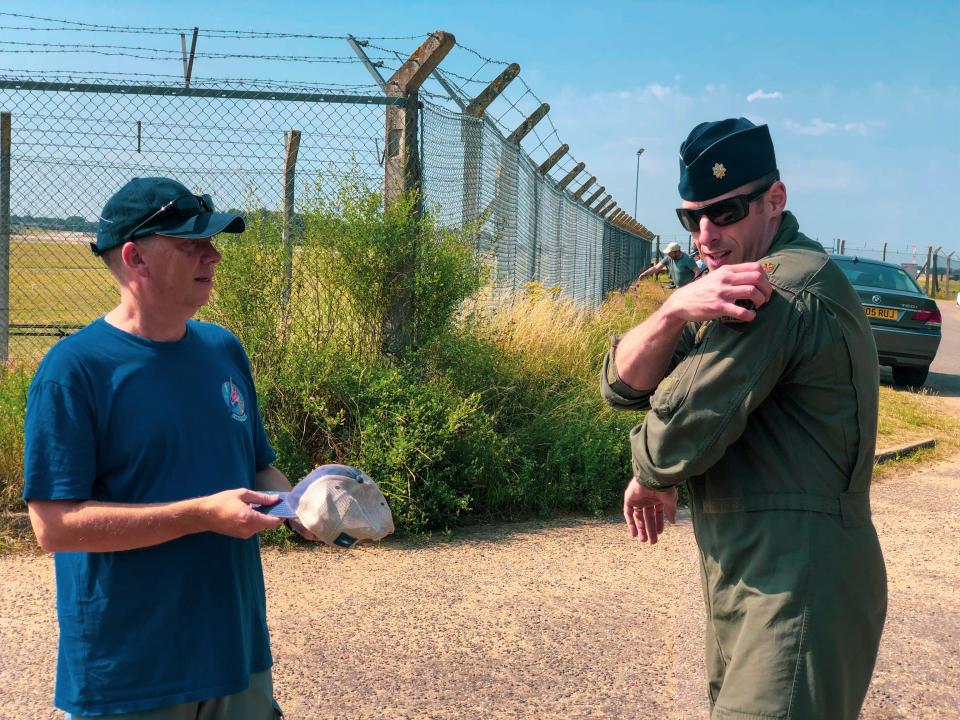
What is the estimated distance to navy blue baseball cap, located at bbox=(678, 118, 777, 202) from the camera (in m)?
2.26

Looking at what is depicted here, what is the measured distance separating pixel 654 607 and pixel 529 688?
1.17 m

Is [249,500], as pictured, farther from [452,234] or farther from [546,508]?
[452,234]

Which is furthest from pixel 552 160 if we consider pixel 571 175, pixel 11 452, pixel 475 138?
pixel 11 452

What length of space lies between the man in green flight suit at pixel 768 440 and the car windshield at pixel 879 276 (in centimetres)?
1228

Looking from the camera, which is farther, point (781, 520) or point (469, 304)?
point (469, 304)

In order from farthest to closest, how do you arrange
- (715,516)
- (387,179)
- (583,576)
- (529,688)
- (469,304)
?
(469,304) → (387,179) → (583,576) → (529,688) → (715,516)

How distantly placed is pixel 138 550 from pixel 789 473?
1496mm

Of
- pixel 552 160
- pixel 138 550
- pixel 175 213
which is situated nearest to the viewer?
pixel 138 550

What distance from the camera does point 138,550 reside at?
222 cm

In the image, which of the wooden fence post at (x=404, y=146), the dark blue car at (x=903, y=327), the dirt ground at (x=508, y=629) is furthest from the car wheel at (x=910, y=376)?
the wooden fence post at (x=404, y=146)

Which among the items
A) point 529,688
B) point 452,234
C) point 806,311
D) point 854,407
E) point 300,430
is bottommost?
point 529,688

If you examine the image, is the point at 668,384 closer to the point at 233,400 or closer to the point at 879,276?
the point at 233,400

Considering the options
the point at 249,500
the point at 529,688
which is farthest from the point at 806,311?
the point at 529,688

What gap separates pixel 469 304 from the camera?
7.27 m
